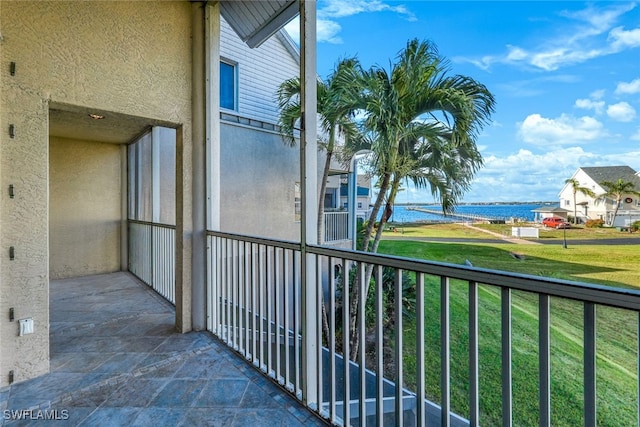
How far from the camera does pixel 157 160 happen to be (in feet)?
16.1

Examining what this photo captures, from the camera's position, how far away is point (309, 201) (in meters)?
2.06

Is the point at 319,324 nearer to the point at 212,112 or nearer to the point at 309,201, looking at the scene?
the point at 309,201

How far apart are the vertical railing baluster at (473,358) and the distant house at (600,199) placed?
71 centimetres

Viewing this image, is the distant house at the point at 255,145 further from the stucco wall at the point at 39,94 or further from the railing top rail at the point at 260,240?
the stucco wall at the point at 39,94

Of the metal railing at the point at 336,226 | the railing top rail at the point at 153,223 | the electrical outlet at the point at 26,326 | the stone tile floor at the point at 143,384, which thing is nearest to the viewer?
the stone tile floor at the point at 143,384

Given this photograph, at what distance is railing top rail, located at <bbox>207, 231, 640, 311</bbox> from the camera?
0.89 m

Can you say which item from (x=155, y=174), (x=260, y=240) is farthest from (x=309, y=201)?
(x=155, y=174)

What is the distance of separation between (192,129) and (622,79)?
3.03m

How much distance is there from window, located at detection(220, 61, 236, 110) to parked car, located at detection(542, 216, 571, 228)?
20.0ft

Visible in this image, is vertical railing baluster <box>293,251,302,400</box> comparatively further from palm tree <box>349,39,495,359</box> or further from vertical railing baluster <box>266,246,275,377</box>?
palm tree <box>349,39,495,359</box>

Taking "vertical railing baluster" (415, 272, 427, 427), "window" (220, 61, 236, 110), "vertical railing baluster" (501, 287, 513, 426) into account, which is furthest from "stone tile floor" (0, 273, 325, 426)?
"window" (220, 61, 236, 110)

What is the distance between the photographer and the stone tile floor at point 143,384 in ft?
6.21

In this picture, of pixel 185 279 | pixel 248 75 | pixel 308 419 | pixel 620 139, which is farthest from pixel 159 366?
pixel 248 75

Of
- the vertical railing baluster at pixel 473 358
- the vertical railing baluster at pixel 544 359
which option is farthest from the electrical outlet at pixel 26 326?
the vertical railing baluster at pixel 544 359
